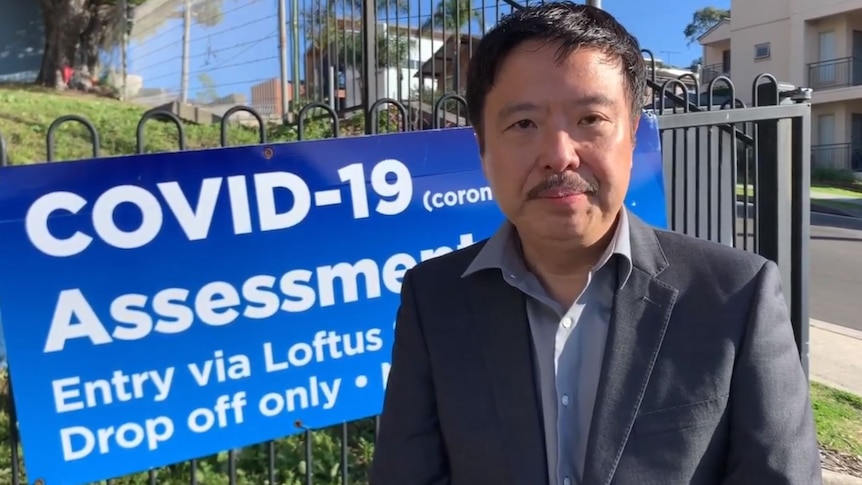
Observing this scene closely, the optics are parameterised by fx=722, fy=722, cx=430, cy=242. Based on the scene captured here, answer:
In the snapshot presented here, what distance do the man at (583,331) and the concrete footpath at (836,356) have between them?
15.2 ft

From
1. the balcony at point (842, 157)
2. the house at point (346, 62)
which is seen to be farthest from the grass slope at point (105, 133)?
the balcony at point (842, 157)

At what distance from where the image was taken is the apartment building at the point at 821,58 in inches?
1184

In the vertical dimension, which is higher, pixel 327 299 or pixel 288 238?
pixel 288 238

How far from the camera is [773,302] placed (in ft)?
4.17

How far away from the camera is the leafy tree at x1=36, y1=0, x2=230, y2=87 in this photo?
12516 millimetres

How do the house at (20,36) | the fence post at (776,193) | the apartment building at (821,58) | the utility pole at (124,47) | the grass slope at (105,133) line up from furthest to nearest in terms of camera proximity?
the apartment building at (821,58) → the house at (20,36) → the utility pole at (124,47) → the grass slope at (105,133) → the fence post at (776,193)

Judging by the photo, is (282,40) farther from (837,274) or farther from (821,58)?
(821,58)

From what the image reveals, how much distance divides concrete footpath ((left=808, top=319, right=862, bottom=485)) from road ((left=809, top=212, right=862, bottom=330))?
468 millimetres

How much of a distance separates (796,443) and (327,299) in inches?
72.1

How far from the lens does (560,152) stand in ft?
4.17

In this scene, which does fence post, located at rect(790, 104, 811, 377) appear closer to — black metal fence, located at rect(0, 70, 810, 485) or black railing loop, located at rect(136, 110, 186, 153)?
black metal fence, located at rect(0, 70, 810, 485)

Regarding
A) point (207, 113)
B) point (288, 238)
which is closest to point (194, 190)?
point (288, 238)

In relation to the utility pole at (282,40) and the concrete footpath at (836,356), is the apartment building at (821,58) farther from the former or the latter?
the utility pole at (282,40)

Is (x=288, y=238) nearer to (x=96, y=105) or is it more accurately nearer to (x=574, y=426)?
(x=574, y=426)
